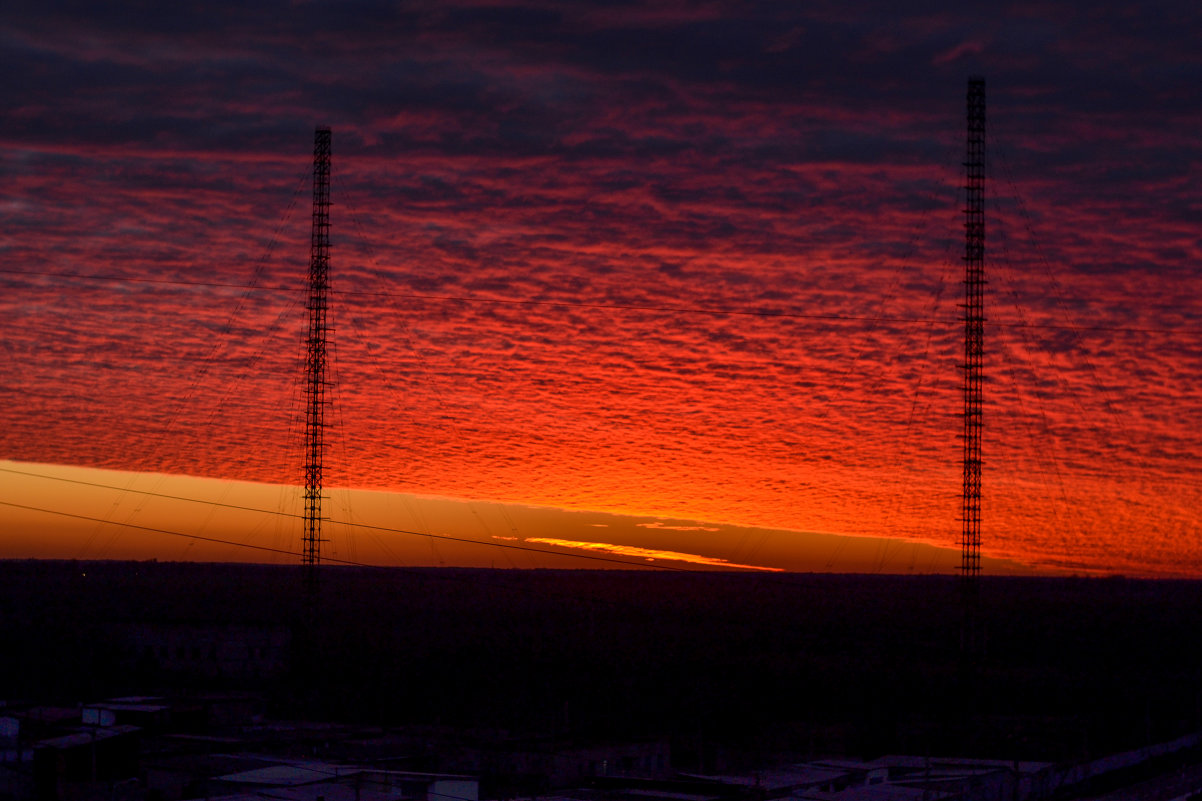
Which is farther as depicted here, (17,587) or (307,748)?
(17,587)

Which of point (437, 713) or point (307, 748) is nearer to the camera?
point (307, 748)

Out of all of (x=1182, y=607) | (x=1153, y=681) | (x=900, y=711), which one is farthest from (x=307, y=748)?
(x=1182, y=607)

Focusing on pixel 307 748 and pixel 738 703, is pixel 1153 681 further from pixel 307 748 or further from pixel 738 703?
pixel 307 748

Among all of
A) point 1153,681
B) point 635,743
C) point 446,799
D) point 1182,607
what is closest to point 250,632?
point 635,743

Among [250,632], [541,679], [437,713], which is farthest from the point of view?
[541,679]

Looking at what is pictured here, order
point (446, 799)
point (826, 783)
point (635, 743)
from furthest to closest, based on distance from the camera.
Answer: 1. point (635, 743)
2. point (826, 783)
3. point (446, 799)

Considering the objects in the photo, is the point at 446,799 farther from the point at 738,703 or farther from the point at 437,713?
the point at 738,703
